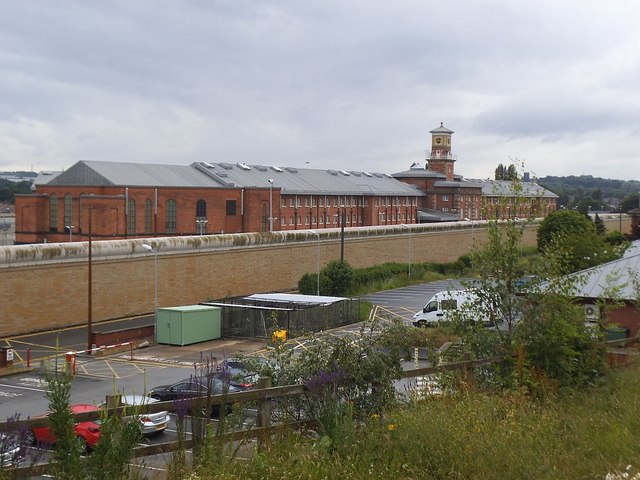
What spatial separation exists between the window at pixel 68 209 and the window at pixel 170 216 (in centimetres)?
666

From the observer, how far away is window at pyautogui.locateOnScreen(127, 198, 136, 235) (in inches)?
2128

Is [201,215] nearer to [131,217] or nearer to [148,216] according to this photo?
[148,216]

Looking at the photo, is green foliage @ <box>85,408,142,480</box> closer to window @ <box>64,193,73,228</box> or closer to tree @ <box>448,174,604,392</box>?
tree @ <box>448,174,604,392</box>

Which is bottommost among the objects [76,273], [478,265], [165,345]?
[165,345]

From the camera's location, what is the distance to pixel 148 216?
183 feet

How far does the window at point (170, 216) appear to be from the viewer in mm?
57200

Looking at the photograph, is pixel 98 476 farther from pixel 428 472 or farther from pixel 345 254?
pixel 345 254

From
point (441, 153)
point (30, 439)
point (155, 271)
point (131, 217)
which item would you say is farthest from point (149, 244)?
point (441, 153)

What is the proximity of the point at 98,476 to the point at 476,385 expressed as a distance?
4346mm

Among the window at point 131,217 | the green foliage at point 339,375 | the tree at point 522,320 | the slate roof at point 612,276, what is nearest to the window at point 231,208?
the window at point 131,217

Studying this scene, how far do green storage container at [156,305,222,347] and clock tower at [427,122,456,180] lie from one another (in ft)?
212

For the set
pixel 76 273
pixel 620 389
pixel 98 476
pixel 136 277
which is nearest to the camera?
pixel 98 476

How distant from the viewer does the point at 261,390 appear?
691 cm

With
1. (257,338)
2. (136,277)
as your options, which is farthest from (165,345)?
(136,277)
